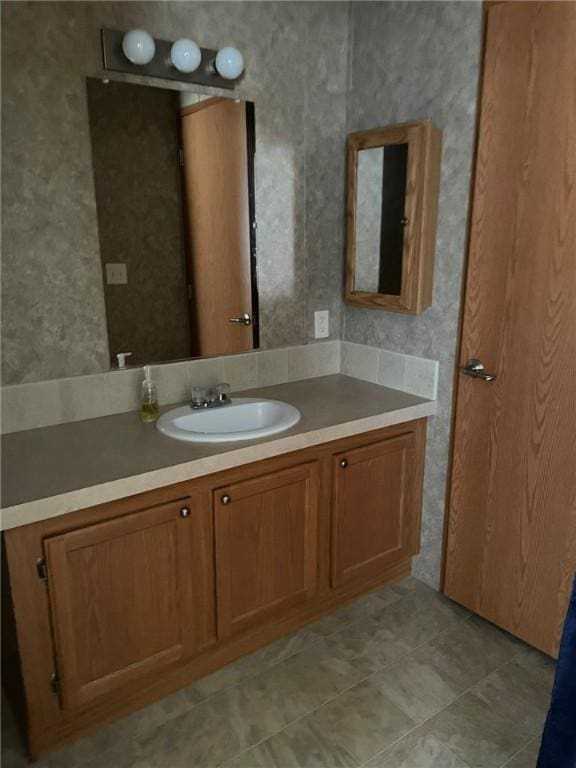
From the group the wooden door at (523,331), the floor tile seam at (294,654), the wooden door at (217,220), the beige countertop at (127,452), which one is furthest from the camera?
the wooden door at (217,220)

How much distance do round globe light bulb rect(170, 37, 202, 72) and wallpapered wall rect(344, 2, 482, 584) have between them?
0.73m

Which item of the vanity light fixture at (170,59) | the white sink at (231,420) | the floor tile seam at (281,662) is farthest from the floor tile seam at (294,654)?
the vanity light fixture at (170,59)

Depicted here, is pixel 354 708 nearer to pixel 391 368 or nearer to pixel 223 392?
pixel 223 392

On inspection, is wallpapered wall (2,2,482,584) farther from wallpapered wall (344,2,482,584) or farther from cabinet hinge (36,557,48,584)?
cabinet hinge (36,557,48,584)

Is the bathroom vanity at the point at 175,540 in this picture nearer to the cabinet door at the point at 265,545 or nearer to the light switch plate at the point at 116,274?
the cabinet door at the point at 265,545

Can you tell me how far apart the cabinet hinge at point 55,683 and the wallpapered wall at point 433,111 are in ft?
4.75

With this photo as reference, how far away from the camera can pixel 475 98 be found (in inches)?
75.5

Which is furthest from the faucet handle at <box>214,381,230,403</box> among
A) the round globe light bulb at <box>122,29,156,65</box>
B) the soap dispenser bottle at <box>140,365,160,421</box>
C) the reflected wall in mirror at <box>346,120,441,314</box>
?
the round globe light bulb at <box>122,29,156,65</box>

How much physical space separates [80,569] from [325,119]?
1.89 metres

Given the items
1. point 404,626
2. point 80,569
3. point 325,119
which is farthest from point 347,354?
point 80,569

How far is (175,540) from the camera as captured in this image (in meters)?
1.67

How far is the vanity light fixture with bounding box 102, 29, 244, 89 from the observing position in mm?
1784

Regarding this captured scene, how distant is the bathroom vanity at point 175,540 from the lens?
1.48 m

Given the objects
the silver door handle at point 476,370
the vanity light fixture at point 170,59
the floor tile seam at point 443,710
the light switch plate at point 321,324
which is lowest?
the floor tile seam at point 443,710
